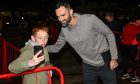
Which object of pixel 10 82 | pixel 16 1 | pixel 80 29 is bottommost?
pixel 10 82

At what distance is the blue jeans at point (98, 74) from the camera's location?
4.99 meters

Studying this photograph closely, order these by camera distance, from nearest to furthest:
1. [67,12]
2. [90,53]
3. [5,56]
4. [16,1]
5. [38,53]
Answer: [38,53] < [67,12] < [90,53] < [5,56] < [16,1]

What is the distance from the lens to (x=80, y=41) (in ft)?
15.6

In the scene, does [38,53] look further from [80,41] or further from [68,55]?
[68,55]

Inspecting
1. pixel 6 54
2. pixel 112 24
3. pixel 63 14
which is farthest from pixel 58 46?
pixel 112 24

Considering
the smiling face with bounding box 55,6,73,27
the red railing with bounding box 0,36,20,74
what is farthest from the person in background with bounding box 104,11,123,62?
the smiling face with bounding box 55,6,73,27

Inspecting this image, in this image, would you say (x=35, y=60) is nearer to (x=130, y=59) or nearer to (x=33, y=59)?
(x=33, y=59)

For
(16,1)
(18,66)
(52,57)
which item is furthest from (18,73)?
(16,1)

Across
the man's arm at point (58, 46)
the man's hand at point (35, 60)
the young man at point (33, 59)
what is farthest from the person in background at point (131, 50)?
the man's hand at point (35, 60)

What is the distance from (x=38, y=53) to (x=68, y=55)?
384 inches

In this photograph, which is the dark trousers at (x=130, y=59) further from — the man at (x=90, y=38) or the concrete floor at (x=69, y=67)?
the man at (x=90, y=38)

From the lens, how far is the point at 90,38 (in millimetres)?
4738

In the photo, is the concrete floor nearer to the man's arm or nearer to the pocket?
the man's arm

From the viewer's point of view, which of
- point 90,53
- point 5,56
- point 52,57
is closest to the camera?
point 90,53
